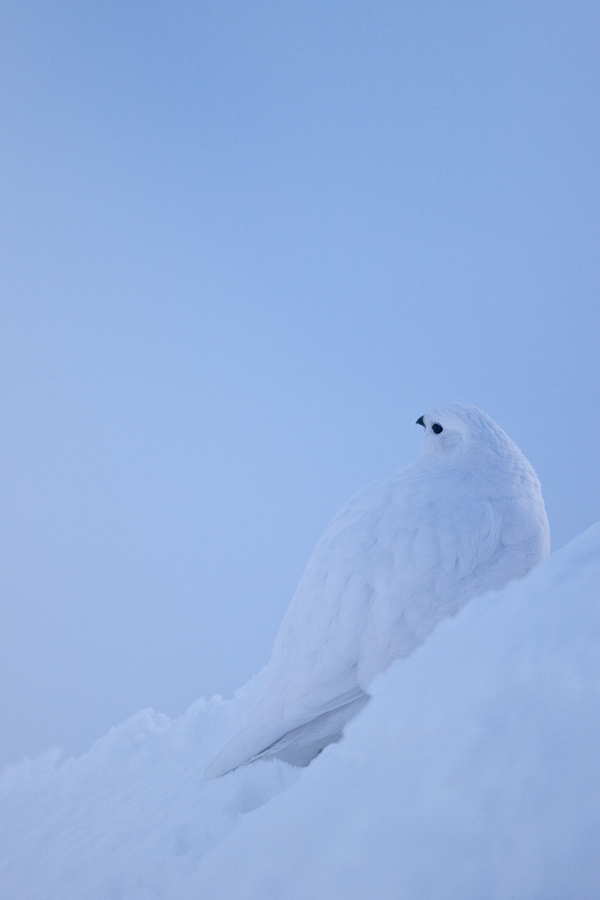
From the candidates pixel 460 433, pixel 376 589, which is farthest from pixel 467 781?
pixel 460 433

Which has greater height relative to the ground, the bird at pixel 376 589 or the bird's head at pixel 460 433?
the bird's head at pixel 460 433

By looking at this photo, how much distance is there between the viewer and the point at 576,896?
0.32 m

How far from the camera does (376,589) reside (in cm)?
157

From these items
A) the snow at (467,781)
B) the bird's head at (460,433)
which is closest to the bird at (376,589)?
the bird's head at (460,433)

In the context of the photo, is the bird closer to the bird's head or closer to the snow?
the bird's head

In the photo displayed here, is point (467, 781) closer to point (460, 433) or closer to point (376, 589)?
point (376, 589)

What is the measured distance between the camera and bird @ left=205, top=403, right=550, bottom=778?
4.92 ft

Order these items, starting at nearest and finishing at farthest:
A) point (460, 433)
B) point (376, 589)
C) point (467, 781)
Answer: point (467, 781) < point (376, 589) < point (460, 433)

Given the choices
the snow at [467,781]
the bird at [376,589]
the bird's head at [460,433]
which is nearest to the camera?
the snow at [467,781]

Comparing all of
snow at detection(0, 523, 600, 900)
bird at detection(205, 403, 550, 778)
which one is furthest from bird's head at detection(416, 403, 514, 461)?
snow at detection(0, 523, 600, 900)

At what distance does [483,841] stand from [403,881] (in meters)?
0.06

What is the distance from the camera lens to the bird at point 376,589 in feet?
4.92

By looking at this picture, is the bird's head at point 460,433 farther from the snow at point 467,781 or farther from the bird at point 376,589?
the snow at point 467,781

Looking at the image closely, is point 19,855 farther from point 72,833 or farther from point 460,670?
point 460,670
